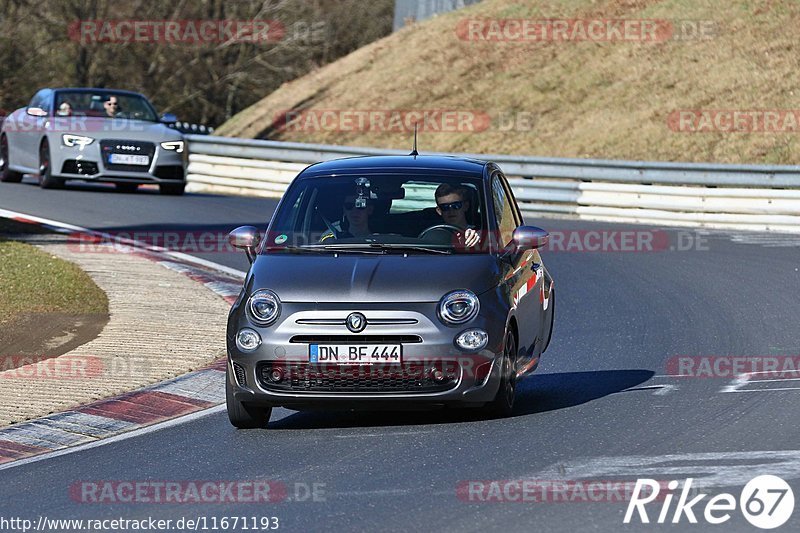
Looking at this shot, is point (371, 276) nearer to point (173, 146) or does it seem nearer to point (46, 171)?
point (173, 146)

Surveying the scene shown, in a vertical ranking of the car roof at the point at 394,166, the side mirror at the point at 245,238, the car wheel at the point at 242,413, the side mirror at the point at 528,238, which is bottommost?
the car wheel at the point at 242,413

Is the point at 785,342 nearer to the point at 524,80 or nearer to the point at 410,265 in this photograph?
the point at 410,265

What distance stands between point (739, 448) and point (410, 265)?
2.09 meters

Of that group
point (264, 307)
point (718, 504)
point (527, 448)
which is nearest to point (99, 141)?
point (264, 307)

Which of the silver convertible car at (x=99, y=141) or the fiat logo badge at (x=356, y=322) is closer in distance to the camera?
the fiat logo badge at (x=356, y=322)

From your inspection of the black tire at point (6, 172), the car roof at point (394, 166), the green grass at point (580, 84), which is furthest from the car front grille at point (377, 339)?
the black tire at point (6, 172)

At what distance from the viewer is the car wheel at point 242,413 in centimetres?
855

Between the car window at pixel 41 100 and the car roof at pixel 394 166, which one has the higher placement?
the car roof at pixel 394 166

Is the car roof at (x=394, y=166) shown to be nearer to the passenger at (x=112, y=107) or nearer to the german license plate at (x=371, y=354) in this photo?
the german license plate at (x=371, y=354)

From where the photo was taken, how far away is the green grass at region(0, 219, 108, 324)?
1298 cm

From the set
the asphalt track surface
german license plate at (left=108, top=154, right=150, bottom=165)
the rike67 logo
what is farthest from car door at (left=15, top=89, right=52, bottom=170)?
the rike67 logo

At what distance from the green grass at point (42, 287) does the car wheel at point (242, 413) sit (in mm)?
4233

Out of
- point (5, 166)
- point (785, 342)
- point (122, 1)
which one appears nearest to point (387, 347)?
point (785, 342)

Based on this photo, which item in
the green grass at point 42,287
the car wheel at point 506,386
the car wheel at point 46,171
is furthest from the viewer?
the car wheel at point 46,171
